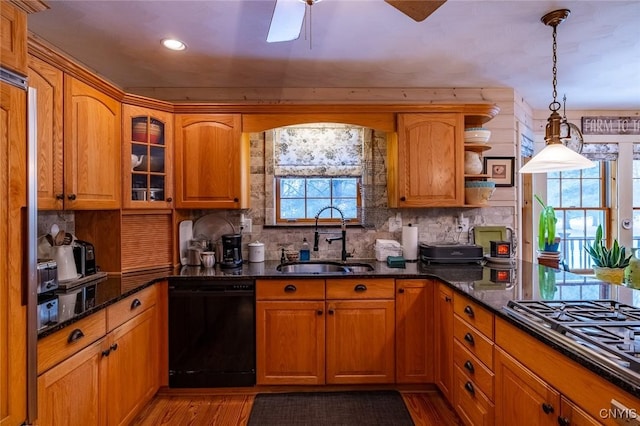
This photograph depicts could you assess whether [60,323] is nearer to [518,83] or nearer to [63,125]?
[63,125]

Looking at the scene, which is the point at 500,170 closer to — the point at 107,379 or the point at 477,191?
the point at 477,191

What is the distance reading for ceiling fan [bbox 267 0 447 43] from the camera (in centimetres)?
146

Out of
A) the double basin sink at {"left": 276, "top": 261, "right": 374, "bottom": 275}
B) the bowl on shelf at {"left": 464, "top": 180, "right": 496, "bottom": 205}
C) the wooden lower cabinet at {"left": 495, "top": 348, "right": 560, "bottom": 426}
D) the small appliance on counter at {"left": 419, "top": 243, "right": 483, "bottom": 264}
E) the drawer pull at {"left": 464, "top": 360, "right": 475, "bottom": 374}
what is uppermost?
the bowl on shelf at {"left": 464, "top": 180, "right": 496, "bottom": 205}

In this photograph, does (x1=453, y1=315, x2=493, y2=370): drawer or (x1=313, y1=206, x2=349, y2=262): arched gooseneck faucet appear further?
(x1=313, y1=206, x2=349, y2=262): arched gooseneck faucet

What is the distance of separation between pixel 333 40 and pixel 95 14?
144cm

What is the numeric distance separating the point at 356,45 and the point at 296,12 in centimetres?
87

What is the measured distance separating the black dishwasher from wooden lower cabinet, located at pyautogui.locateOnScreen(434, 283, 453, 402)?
129 centimetres

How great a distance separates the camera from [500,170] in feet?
10.9

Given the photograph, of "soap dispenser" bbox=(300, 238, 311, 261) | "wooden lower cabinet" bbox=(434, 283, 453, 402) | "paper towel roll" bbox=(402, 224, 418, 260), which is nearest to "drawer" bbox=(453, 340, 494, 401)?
"wooden lower cabinet" bbox=(434, 283, 453, 402)

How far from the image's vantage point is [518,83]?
318 cm

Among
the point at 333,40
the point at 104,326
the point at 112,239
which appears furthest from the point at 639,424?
the point at 112,239

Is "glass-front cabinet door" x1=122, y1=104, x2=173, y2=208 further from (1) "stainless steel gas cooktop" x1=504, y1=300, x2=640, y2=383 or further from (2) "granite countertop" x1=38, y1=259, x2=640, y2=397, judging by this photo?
(1) "stainless steel gas cooktop" x1=504, y1=300, x2=640, y2=383

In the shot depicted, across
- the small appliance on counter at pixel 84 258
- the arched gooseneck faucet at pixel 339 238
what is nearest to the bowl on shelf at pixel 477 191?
the arched gooseneck faucet at pixel 339 238

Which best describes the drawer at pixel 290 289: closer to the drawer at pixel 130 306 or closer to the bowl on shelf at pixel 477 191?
the drawer at pixel 130 306
